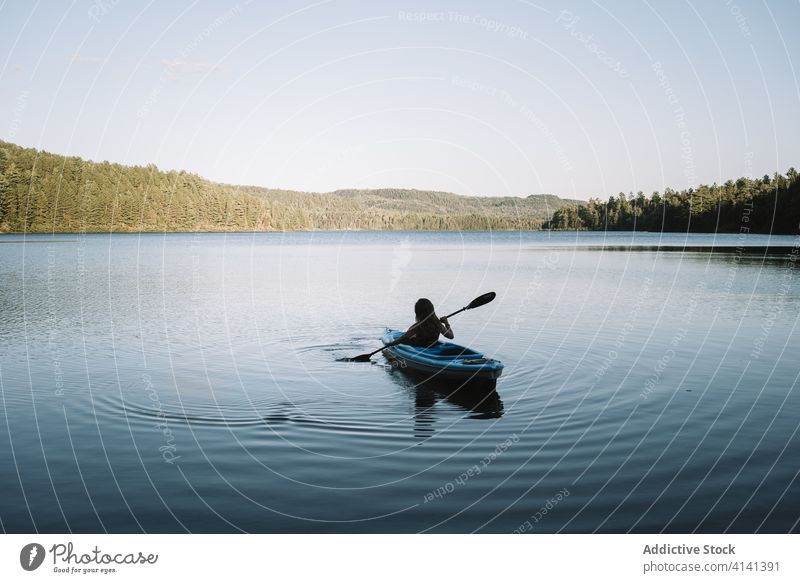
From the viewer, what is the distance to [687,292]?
43938mm

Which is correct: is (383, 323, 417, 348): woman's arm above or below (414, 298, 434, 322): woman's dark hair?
below

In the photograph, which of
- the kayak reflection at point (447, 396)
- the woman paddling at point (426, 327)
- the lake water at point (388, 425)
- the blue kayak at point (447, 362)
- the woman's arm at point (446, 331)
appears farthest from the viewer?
the woman paddling at point (426, 327)

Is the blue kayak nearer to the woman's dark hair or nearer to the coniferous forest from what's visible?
the woman's dark hair

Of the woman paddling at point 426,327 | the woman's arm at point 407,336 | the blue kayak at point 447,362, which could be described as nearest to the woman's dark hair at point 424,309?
the woman paddling at point 426,327

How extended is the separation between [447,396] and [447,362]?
1.01 metres

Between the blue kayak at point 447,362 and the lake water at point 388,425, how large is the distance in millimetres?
574

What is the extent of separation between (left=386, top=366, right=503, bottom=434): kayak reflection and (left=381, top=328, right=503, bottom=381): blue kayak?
24 cm

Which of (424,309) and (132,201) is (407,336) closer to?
(424,309)

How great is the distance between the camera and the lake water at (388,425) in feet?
33.1

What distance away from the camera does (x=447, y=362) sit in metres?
A: 18.2

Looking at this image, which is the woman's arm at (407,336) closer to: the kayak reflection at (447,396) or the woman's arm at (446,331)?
the woman's arm at (446,331)

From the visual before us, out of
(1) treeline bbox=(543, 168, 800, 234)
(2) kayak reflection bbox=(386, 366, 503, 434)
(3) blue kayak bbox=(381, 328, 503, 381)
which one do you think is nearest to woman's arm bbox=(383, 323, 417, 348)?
(3) blue kayak bbox=(381, 328, 503, 381)

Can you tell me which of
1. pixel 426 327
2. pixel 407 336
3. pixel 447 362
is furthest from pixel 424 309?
pixel 447 362

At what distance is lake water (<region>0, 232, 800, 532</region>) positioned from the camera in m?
10.1
